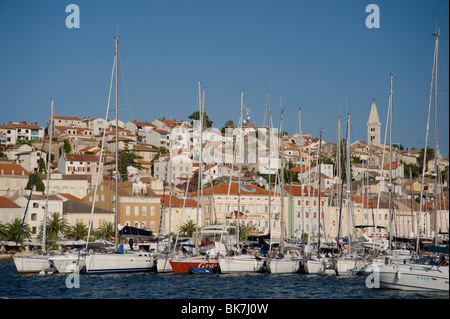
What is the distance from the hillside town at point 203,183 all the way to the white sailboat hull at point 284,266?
336 centimetres

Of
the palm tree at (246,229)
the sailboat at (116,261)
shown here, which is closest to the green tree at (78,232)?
the palm tree at (246,229)

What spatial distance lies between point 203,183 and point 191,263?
57205mm

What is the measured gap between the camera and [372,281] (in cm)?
3184

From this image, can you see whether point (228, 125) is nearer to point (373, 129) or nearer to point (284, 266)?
point (373, 129)

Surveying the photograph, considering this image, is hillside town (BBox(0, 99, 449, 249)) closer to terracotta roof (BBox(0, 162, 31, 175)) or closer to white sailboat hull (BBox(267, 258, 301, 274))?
terracotta roof (BBox(0, 162, 31, 175))

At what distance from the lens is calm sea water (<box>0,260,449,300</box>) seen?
98.9 feet

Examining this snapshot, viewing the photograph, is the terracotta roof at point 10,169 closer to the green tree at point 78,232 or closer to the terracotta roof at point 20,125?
the green tree at point 78,232

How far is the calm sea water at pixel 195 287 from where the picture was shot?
30156 mm

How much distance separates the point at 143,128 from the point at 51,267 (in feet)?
396

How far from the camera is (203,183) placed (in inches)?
3816
